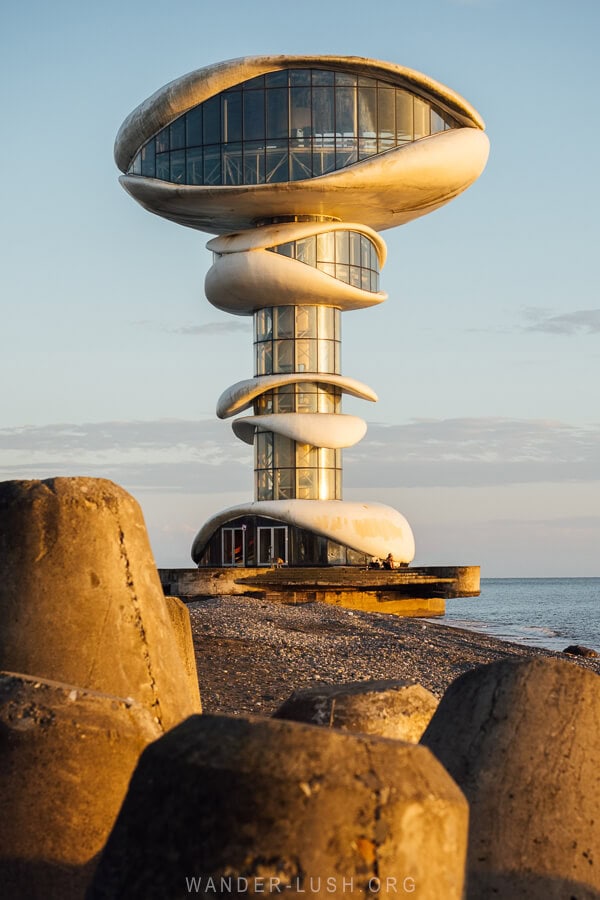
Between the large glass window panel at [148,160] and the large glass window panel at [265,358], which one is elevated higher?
the large glass window panel at [148,160]

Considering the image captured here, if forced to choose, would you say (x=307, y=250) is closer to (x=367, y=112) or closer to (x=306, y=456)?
(x=367, y=112)

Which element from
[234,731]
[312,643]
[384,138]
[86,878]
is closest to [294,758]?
[234,731]

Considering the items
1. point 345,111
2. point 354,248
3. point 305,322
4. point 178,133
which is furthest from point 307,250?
point 178,133

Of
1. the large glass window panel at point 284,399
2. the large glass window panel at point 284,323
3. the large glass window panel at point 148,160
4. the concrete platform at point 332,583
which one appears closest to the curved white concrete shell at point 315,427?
the large glass window panel at point 284,399

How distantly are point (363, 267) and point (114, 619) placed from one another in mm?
40576

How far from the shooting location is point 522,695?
158 inches

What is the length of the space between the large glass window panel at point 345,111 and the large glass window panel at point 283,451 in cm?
1001

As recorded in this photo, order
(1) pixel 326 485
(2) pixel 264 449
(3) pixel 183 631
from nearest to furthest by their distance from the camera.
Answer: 1. (3) pixel 183 631
2. (1) pixel 326 485
3. (2) pixel 264 449

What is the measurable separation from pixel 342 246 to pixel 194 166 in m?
5.55

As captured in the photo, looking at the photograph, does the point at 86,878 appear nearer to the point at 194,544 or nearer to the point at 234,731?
the point at 234,731

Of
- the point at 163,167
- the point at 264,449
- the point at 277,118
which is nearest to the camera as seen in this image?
the point at 277,118

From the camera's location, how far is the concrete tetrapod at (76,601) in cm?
421

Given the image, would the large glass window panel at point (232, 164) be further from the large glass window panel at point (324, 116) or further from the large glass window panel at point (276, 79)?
the large glass window panel at point (324, 116)

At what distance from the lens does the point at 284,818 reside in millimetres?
2559
